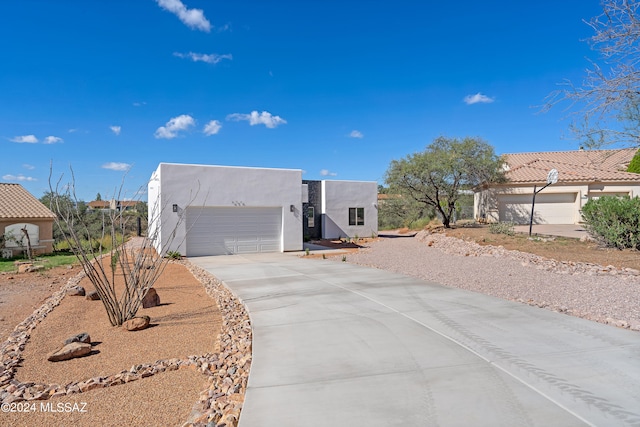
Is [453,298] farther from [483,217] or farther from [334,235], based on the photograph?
[483,217]

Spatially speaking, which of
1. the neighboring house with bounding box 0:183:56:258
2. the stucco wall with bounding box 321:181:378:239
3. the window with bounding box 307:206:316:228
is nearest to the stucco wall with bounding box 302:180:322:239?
the window with bounding box 307:206:316:228

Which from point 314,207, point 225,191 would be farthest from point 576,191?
point 225,191

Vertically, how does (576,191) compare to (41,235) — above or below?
above

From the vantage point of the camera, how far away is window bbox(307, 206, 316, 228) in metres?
25.0

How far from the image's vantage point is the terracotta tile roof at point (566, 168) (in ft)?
77.7

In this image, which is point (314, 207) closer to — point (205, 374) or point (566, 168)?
point (566, 168)

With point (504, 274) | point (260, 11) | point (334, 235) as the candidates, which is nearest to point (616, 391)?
point (504, 274)

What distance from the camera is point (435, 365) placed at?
161 inches

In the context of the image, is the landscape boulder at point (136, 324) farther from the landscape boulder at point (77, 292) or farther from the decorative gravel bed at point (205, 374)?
the landscape boulder at point (77, 292)

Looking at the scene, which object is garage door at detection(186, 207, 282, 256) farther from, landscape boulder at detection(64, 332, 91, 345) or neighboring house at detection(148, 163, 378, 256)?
landscape boulder at detection(64, 332, 91, 345)

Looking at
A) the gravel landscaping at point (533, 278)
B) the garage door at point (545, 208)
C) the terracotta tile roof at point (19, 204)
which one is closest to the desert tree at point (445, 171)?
the garage door at point (545, 208)

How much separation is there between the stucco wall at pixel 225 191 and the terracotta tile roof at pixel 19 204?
5679 millimetres

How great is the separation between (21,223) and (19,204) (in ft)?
5.41

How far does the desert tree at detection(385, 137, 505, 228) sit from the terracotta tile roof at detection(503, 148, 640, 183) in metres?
3.00
